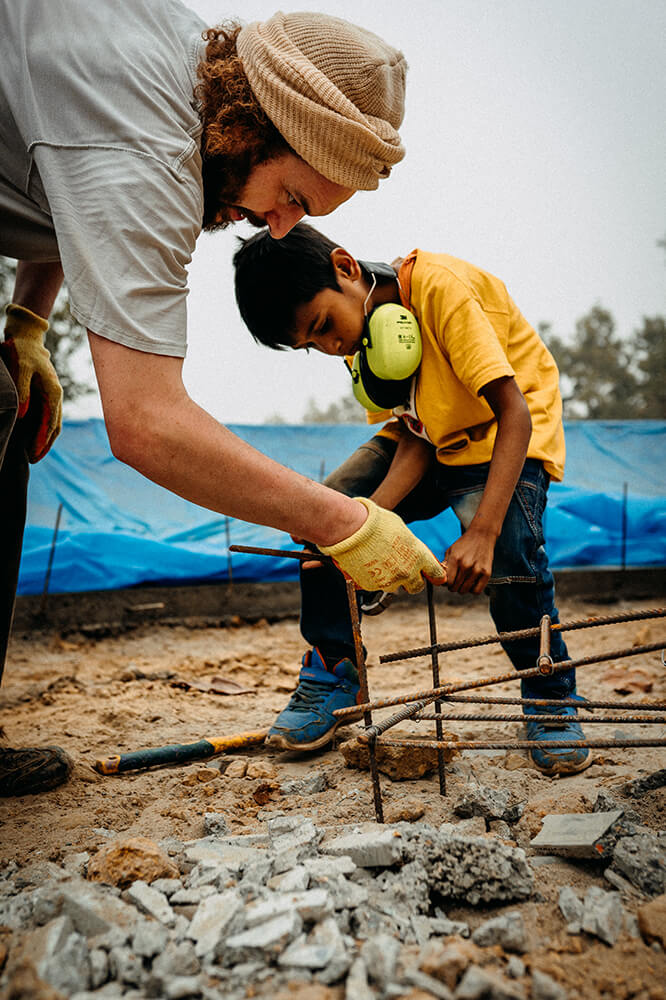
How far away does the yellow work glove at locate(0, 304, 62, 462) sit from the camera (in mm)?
1900

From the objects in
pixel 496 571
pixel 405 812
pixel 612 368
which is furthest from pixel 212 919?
pixel 612 368

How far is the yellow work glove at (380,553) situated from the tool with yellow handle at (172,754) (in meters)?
0.78

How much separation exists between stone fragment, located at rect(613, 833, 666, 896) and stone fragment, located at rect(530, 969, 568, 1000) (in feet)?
1.08

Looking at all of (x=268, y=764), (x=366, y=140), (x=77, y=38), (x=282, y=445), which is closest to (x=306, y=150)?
(x=366, y=140)

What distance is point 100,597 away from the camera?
14.1 ft

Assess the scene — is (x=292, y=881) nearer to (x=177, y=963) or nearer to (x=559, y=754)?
(x=177, y=963)

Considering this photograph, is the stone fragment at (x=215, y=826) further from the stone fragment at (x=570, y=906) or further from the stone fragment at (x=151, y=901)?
the stone fragment at (x=570, y=906)

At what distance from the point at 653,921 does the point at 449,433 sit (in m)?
1.38

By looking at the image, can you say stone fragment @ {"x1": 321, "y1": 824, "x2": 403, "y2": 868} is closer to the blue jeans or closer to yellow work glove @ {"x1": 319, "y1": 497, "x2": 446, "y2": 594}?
yellow work glove @ {"x1": 319, "y1": 497, "x2": 446, "y2": 594}

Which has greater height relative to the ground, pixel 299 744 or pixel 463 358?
pixel 463 358

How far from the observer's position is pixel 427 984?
0.93 metres

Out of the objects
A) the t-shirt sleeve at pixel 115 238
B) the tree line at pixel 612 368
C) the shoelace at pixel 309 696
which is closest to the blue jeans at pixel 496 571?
the shoelace at pixel 309 696

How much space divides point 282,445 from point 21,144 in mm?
3872

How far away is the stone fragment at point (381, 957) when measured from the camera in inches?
37.7
